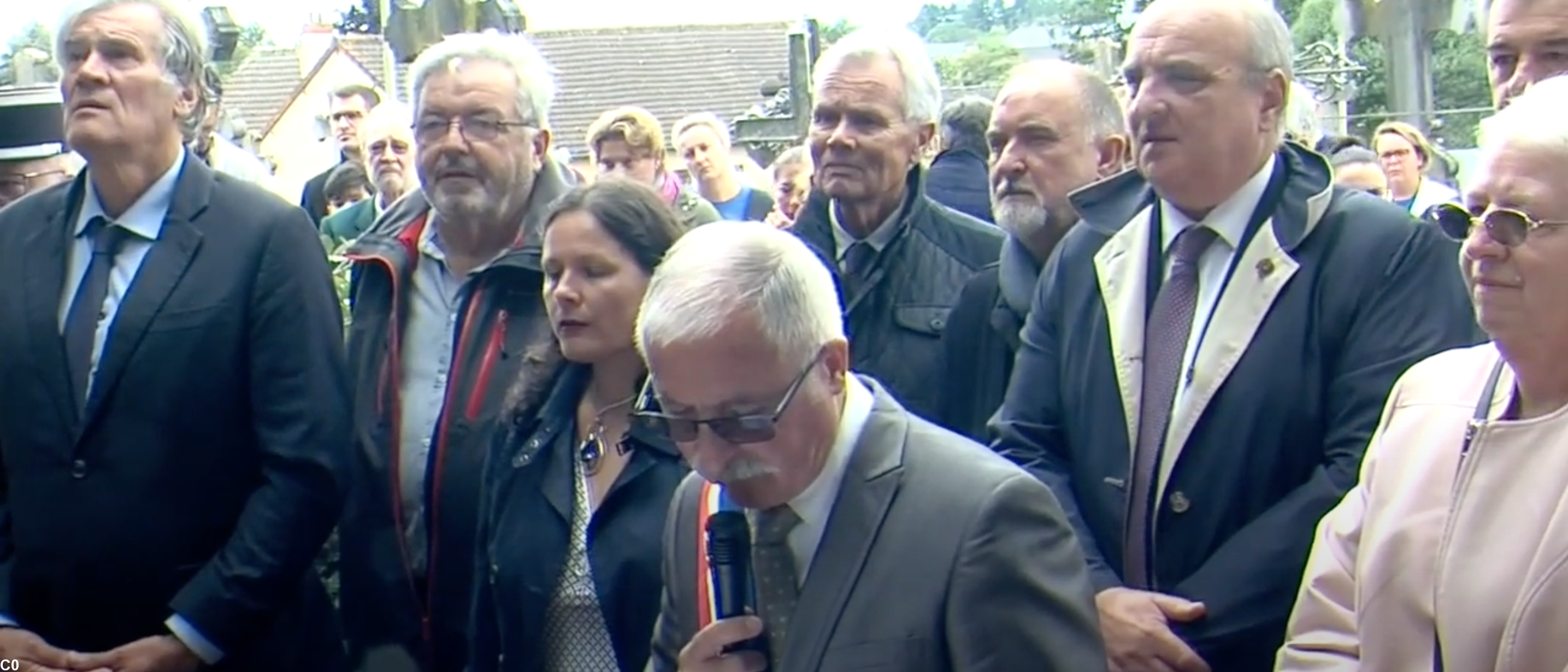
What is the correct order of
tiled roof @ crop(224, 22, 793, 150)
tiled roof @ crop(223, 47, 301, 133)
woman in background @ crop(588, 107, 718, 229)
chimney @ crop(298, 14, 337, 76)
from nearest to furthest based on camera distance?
woman in background @ crop(588, 107, 718, 229) → chimney @ crop(298, 14, 337, 76) → tiled roof @ crop(224, 22, 793, 150) → tiled roof @ crop(223, 47, 301, 133)

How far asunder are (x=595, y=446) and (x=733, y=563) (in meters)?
1.10

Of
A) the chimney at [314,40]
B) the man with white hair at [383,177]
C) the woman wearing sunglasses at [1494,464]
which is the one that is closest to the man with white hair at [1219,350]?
the woman wearing sunglasses at [1494,464]

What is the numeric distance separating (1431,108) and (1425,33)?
1.22 metres

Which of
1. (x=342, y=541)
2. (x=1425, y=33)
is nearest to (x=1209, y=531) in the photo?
(x=342, y=541)

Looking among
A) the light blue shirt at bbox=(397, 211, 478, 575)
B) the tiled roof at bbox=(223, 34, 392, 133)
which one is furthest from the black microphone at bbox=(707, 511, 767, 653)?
the tiled roof at bbox=(223, 34, 392, 133)

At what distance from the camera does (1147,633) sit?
352cm

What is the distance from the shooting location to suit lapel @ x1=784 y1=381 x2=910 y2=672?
2.83 m

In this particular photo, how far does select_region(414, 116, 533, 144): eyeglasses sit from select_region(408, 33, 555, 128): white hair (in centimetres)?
6

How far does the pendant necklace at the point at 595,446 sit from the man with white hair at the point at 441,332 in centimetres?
40

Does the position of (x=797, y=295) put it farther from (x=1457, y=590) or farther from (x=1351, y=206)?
(x=1351, y=206)

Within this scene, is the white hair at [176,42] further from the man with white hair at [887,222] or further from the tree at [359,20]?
the tree at [359,20]

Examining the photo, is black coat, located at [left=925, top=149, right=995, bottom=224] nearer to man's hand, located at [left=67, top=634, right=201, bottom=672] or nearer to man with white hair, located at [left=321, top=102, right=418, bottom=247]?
man with white hair, located at [left=321, top=102, right=418, bottom=247]

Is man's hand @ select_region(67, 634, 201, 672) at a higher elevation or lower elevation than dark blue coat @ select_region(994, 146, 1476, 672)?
lower

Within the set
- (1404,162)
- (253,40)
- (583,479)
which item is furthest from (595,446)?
(253,40)
